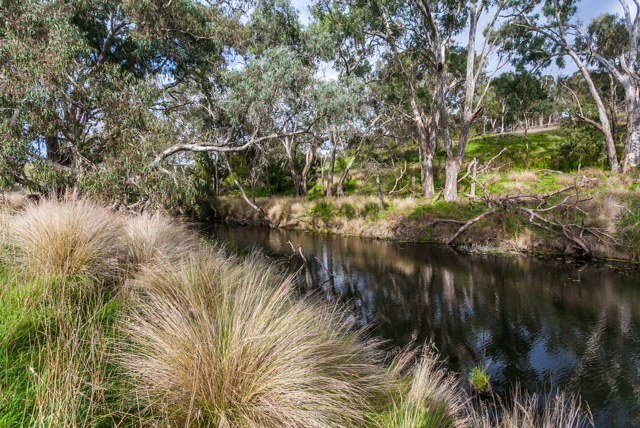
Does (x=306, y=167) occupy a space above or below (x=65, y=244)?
above

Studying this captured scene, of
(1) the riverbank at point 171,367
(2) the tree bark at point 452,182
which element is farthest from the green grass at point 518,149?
(1) the riverbank at point 171,367

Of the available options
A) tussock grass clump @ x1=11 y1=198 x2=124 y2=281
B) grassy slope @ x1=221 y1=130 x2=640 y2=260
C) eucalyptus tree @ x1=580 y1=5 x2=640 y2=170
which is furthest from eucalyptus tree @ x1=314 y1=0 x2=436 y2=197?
tussock grass clump @ x1=11 y1=198 x2=124 y2=281

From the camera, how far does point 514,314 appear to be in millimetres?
7473

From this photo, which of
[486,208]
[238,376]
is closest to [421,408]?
[238,376]

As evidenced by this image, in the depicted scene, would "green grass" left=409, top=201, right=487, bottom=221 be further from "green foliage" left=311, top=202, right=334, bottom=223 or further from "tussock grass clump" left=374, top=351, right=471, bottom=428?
"tussock grass clump" left=374, top=351, right=471, bottom=428

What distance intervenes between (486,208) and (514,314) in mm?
7820

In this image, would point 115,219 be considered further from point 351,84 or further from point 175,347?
point 351,84

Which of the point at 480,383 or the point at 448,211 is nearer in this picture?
the point at 480,383

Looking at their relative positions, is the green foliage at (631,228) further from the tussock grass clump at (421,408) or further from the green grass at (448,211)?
the tussock grass clump at (421,408)

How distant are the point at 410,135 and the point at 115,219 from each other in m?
28.9

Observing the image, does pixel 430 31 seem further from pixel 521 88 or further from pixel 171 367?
pixel 171 367

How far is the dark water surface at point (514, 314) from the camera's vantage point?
511 centimetres

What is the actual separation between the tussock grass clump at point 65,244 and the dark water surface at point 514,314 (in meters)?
4.89

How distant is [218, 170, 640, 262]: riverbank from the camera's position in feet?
35.4
